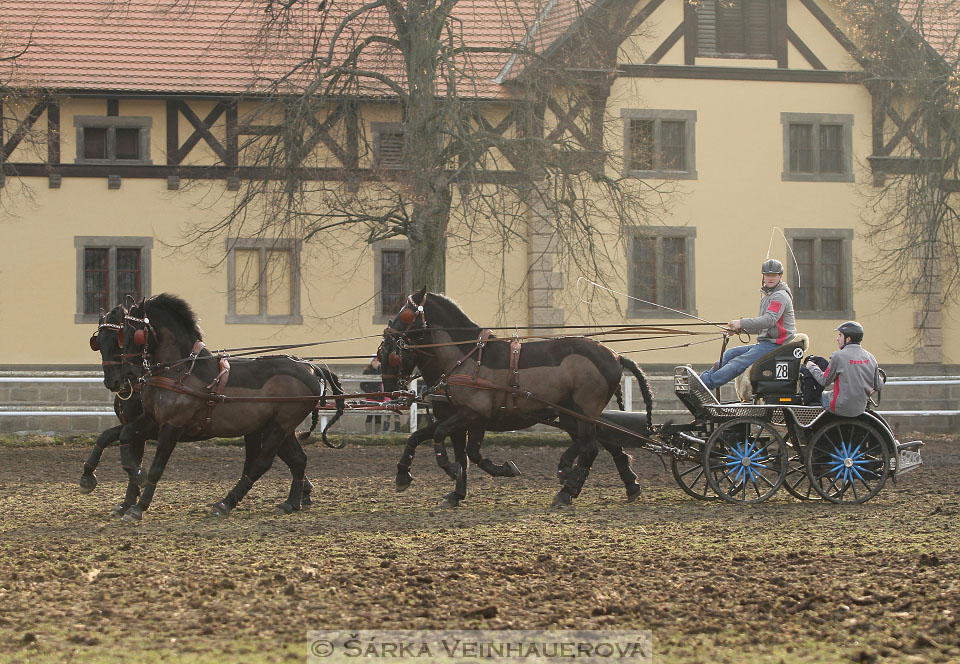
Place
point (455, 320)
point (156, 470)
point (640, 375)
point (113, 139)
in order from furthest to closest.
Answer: point (113, 139) < point (640, 375) < point (455, 320) < point (156, 470)

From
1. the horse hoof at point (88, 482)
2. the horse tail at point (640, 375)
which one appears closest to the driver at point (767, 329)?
the horse tail at point (640, 375)

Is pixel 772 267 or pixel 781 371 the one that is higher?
pixel 772 267

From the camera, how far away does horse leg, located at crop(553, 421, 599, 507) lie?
11484 mm

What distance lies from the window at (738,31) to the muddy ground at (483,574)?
15.8m

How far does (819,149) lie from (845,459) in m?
16.7

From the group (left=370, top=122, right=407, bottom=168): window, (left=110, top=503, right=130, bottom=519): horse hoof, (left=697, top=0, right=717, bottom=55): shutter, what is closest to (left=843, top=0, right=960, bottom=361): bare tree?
(left=697, top=0, right=717, bottom=55): shutter

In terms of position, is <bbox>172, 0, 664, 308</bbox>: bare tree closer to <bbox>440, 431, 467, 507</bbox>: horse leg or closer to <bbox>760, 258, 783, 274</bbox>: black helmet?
<bbox>440, 431, 467, 507</bbox>: horse leg

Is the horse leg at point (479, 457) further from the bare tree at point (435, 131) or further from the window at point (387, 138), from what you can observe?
the window at point (387, 138)

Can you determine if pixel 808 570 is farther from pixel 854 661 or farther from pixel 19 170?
pixel 19 170

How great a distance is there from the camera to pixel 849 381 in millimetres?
11352

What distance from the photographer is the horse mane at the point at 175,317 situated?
36.0ft

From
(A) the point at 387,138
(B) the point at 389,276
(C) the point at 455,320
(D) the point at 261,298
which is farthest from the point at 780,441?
(D) the point at 261,298

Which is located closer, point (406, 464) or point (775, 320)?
point (775, 320)

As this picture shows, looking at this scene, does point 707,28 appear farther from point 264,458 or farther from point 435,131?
point 264,458
